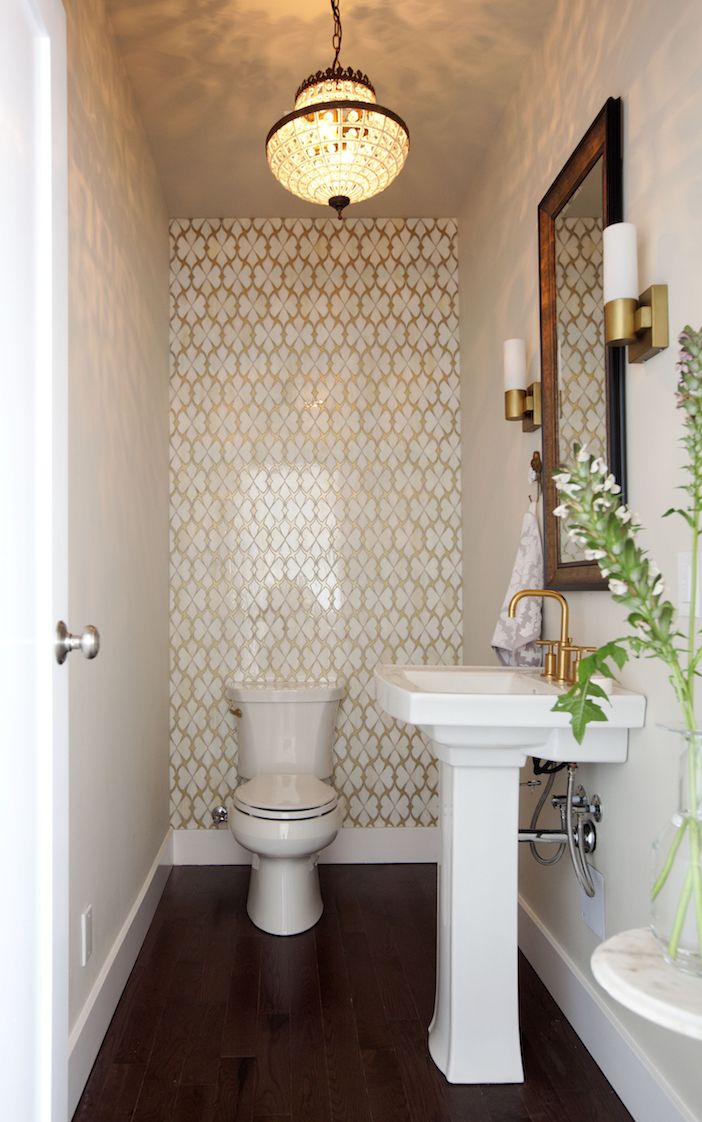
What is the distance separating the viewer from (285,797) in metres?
2.78

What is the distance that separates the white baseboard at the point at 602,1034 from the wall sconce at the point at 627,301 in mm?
1453

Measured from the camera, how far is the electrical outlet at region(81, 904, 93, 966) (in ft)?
6.19

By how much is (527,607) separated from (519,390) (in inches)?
25.9

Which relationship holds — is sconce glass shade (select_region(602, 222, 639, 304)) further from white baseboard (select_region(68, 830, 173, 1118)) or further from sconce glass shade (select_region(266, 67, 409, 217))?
white baseboard (select_region(68, 830, 173, 1118))

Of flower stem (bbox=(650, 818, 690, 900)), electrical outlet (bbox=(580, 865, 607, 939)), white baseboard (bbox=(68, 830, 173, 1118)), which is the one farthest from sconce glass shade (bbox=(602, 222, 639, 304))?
white baseboard (bbox=(68, 830, 173, 1118))

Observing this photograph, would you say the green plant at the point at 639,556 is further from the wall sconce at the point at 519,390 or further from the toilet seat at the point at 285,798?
the toilet seat at the point at 285,798

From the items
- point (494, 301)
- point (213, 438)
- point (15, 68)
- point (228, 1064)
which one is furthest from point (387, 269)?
point (228, 1064)

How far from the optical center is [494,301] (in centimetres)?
296

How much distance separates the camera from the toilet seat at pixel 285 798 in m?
2.68

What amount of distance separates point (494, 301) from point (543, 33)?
0.84 m

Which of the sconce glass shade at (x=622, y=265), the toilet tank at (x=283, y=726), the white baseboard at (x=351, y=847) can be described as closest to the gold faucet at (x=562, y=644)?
the sconce glass shade at (x=622, y=265)

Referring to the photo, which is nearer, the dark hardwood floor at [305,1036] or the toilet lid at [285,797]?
the dark hardwood floor at [305,1036]

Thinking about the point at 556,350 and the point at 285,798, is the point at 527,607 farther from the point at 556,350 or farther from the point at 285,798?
the point at 285,798

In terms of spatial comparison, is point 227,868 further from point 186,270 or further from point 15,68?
point 15,68
